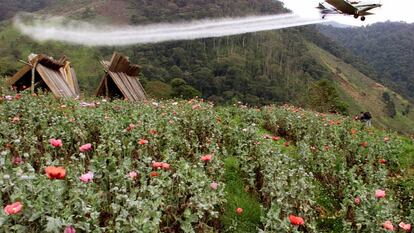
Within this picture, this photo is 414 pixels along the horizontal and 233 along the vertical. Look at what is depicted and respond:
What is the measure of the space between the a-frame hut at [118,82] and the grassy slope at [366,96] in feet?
450

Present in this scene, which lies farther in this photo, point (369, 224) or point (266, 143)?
point (266, 143)

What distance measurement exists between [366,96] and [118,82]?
170448 millimetres

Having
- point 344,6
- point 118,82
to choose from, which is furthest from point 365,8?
point 118,82

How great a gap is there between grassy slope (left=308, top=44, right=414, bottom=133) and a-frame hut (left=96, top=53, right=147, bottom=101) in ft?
450

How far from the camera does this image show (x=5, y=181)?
153 inches

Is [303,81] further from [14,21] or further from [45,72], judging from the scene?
[45,72]

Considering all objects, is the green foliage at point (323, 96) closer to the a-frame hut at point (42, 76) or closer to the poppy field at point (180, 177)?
the a-frame hut at point (42, 76)

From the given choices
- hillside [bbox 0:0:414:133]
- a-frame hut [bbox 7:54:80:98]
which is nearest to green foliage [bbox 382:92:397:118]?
hillside [bbox 0:0:414:133]

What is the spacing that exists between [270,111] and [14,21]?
189 m

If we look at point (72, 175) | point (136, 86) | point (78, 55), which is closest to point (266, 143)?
point (72, 175)

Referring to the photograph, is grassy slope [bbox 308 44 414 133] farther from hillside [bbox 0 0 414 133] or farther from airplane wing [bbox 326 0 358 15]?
airplane wing [bbox 326 0 358 15]

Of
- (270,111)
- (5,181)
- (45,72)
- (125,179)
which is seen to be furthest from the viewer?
(45,72)

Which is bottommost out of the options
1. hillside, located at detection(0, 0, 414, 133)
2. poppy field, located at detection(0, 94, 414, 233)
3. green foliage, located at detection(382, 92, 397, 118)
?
green foliage, located at detection(382, 92, 397, 118)

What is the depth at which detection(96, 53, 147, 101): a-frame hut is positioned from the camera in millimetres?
21594
